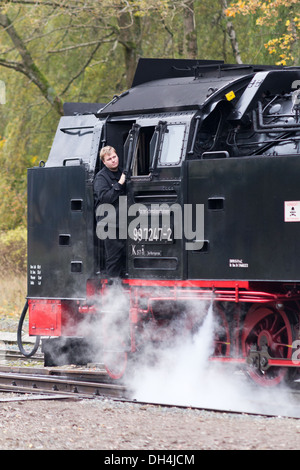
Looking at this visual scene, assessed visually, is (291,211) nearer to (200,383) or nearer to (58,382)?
(200,383)

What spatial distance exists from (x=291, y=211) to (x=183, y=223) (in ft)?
4.36

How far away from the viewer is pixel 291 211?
320 inches

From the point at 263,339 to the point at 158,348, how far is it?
1.44 meters

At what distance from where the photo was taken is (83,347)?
435 inches

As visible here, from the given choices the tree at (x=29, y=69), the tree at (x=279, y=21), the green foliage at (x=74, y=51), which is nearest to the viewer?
the tree at (x=279, y=21)

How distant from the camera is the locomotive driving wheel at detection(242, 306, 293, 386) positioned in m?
8.74

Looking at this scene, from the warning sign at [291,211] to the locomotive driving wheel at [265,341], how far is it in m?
1.02

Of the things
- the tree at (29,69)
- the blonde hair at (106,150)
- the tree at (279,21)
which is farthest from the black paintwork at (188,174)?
the tree at (29,69)

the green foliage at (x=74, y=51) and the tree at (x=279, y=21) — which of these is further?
the green foliage at (x=74, y=51)

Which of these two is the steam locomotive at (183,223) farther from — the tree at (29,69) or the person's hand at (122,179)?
the tree at (29,69)

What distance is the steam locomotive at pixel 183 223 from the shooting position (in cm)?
848

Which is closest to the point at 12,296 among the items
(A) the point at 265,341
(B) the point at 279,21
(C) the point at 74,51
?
(C) the point at 74,51

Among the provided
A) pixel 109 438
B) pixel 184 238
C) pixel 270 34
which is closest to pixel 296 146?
pixel 184 238

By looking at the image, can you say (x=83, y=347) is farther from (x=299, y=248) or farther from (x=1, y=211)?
(x=1, y=211)
